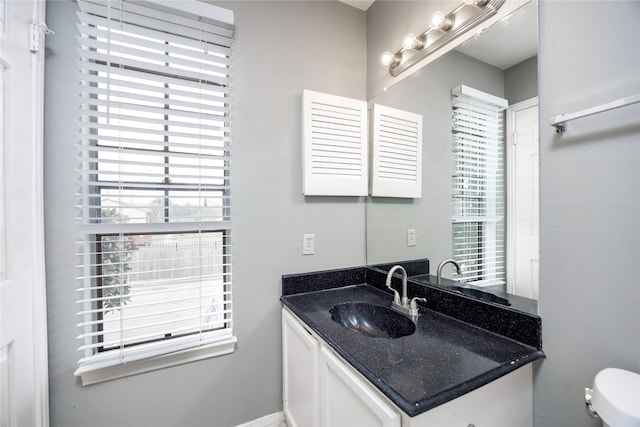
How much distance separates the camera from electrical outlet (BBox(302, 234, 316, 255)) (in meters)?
1.60

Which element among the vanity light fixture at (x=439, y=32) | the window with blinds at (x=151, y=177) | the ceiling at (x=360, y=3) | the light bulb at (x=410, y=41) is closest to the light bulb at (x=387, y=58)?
the vanity light fixture at (x=439, y=32)

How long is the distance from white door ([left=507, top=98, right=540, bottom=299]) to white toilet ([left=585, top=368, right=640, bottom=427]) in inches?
11.6

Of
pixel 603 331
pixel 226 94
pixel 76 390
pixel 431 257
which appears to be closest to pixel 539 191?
pixel 603 331

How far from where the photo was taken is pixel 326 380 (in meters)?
1.03

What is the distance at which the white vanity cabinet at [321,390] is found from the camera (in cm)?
78

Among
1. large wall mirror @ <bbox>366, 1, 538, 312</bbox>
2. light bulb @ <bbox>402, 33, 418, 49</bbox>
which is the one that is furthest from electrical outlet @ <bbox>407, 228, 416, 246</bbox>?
light bulb @ <bbox>402, 33, 418, 49</bbox>

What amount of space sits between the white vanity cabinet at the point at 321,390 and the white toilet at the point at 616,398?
489 millimetres

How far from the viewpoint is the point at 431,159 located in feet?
4.68

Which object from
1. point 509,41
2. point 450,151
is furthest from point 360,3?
point 450,151

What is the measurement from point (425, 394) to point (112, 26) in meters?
1.88

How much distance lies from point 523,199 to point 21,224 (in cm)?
191

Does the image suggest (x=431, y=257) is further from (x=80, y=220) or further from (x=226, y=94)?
(x=80, y=220)

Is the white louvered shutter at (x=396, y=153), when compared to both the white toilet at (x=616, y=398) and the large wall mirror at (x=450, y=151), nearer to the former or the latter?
the large wall mirror at (x=450, y=151)

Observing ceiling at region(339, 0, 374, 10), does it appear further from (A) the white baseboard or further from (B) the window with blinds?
(A) the white baseboard
